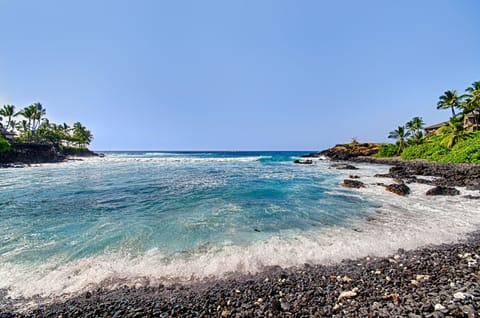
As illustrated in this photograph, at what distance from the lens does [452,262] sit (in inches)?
189

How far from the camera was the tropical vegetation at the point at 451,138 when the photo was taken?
26.1 metres

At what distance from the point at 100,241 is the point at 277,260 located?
5.86 meters

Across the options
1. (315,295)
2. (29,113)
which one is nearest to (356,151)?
(315,295)

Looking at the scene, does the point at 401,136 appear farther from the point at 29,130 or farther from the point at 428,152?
the point at 29,130

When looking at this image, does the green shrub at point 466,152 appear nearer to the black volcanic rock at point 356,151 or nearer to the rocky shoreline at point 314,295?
the black volcanic rock at point 356,151

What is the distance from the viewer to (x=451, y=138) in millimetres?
30391

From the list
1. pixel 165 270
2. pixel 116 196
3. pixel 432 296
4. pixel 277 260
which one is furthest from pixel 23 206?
pixel 432 296

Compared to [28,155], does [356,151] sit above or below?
above

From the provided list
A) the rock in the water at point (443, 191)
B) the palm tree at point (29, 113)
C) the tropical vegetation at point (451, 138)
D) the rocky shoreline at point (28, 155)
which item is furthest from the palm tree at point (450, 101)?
the palm tree at point (29, 113)

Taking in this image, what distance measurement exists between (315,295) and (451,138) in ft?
134

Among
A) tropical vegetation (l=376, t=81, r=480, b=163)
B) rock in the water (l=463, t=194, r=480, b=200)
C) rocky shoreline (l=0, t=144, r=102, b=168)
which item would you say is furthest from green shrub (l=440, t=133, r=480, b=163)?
rocky shoreline (l=0, t=144, r=102, b=168)

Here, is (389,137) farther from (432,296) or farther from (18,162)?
(18,162)

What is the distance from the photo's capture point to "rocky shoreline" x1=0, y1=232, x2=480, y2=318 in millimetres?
3361

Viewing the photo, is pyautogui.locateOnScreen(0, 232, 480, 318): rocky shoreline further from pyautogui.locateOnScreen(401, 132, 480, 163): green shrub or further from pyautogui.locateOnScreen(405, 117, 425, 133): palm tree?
pyautogui.locateOnScreen(405, 117, 425, 133): palm tree
